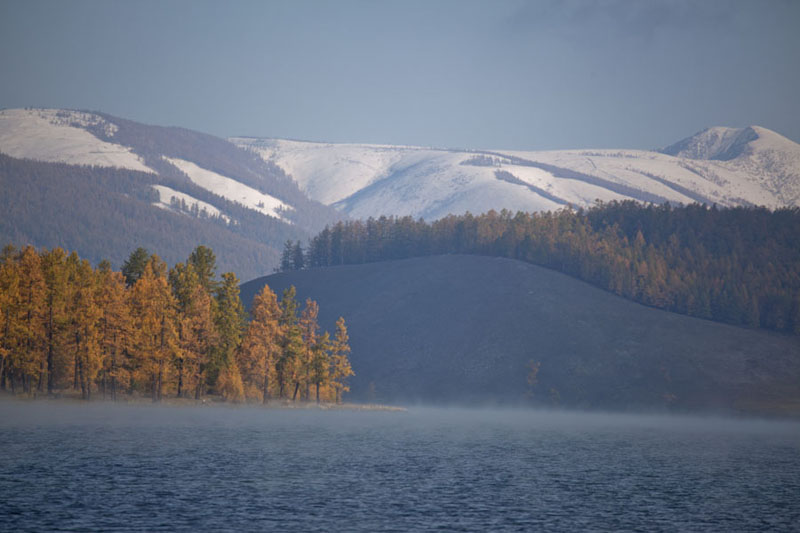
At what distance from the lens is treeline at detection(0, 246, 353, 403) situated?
352ft

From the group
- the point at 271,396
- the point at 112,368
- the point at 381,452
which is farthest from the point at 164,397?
the point at 381,452

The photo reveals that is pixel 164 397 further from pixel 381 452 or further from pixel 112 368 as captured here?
pixel 381 452

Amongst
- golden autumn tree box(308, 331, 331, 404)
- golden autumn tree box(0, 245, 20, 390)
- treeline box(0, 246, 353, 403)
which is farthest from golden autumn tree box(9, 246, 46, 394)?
golden autumn tree box(308, 331, 331, 404)

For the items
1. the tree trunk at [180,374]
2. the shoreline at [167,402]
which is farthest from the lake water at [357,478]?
the tree trunk at [180,374]

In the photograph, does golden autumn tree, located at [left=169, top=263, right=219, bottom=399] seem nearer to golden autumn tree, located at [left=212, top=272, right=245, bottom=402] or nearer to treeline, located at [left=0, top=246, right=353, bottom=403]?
treeline, located at [left=0, top=246, right=353, bottom=403]

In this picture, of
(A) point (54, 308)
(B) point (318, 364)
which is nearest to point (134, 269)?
(A) point (54, 308)

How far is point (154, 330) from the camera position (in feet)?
373

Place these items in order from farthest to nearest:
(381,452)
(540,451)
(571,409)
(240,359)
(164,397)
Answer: (571,409), (240,359), (164,397), (540,451), (381,452)

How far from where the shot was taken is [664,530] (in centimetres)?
4266

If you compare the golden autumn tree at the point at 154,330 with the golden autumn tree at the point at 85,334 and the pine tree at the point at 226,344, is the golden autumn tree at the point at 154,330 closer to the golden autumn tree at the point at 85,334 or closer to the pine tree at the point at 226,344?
the golden autumn tree at the point at 85,334

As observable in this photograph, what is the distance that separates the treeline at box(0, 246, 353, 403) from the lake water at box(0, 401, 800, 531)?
1079 cm

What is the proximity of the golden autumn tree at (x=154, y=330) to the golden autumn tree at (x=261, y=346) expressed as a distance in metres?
15.0

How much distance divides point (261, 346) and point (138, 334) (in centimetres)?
2140

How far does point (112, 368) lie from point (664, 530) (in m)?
87.7
